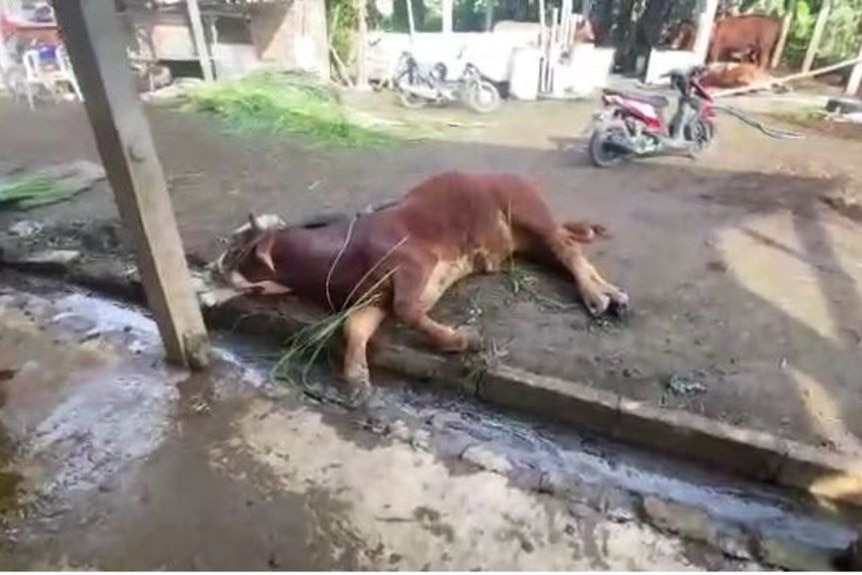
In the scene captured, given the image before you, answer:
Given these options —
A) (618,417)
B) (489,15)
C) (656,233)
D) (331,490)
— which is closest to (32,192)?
(331,490)

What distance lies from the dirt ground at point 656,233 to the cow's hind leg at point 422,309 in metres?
0.19

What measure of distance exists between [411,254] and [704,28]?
8.57m

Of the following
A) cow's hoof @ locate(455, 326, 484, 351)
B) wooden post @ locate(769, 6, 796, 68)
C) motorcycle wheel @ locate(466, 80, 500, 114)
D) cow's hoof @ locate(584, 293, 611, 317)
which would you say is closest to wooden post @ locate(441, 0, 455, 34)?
motorcycle wheel @ locate(466, 80, 500, 114)

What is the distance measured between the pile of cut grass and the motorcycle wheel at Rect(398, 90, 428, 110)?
0.95 m

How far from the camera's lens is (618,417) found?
10.1 feet

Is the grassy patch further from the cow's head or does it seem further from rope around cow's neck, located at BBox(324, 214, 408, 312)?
rope around cow's neck, located at BBox(324, 214, 408, 312)

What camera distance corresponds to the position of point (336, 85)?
10406 mm

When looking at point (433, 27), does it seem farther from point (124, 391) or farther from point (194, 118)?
point (124, 391)

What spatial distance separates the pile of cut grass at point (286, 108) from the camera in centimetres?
766

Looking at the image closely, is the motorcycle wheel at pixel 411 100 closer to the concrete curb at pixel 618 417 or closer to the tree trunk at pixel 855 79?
the tree trunk at pixel 855 79

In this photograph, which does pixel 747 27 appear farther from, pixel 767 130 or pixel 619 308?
pixel 619 308

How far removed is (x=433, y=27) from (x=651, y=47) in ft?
11.1

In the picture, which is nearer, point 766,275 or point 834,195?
point 766,275

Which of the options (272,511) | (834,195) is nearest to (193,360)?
(272,511)
